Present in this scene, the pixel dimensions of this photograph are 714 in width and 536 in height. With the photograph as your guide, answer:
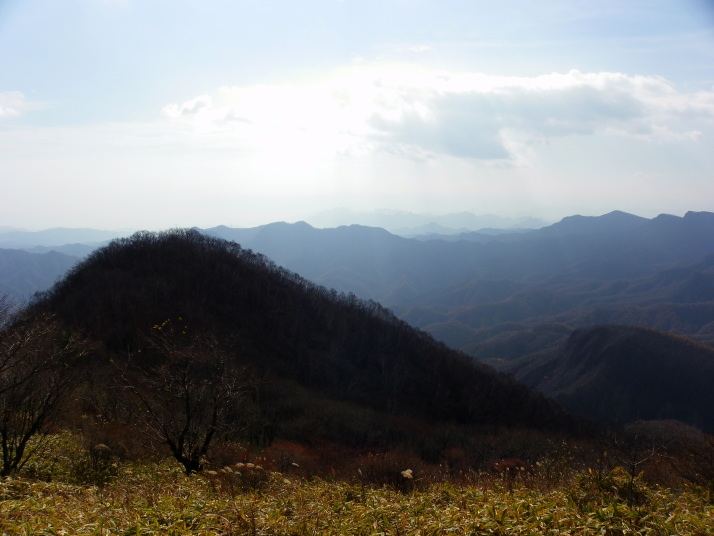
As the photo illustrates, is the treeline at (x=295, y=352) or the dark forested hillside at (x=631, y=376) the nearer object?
the treeline at (x=295, y=352)

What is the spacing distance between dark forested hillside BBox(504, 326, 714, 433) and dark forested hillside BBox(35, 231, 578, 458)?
187 feet

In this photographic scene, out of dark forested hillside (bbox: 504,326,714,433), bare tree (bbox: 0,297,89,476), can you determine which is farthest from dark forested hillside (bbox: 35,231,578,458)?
dark forested hillside (bbox: 504,326,714,433)

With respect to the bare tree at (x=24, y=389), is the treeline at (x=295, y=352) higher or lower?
lower

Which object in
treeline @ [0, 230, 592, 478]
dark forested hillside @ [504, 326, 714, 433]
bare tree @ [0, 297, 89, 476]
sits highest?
bare tree @ [0, 297, 89, 476]

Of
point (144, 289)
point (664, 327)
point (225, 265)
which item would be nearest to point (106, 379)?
point (144, 289)

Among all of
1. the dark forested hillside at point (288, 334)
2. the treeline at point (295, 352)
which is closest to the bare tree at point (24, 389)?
the treeline at point (295, 352)

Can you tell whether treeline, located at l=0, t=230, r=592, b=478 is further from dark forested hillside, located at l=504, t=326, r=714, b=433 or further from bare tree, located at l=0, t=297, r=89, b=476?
dark forested hillside, located at l=504, t=326, r=714, b=433

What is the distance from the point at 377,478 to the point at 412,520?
539 centimetres

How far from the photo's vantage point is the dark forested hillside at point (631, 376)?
107 metres

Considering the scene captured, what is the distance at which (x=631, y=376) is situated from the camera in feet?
383

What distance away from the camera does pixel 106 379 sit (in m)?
23.9

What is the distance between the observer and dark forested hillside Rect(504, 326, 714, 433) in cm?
10706

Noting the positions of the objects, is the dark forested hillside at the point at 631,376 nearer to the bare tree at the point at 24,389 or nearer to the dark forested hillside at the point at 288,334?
the dark forested hillside at the point at 288,334

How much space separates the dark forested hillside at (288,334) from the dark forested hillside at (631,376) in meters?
57.1
